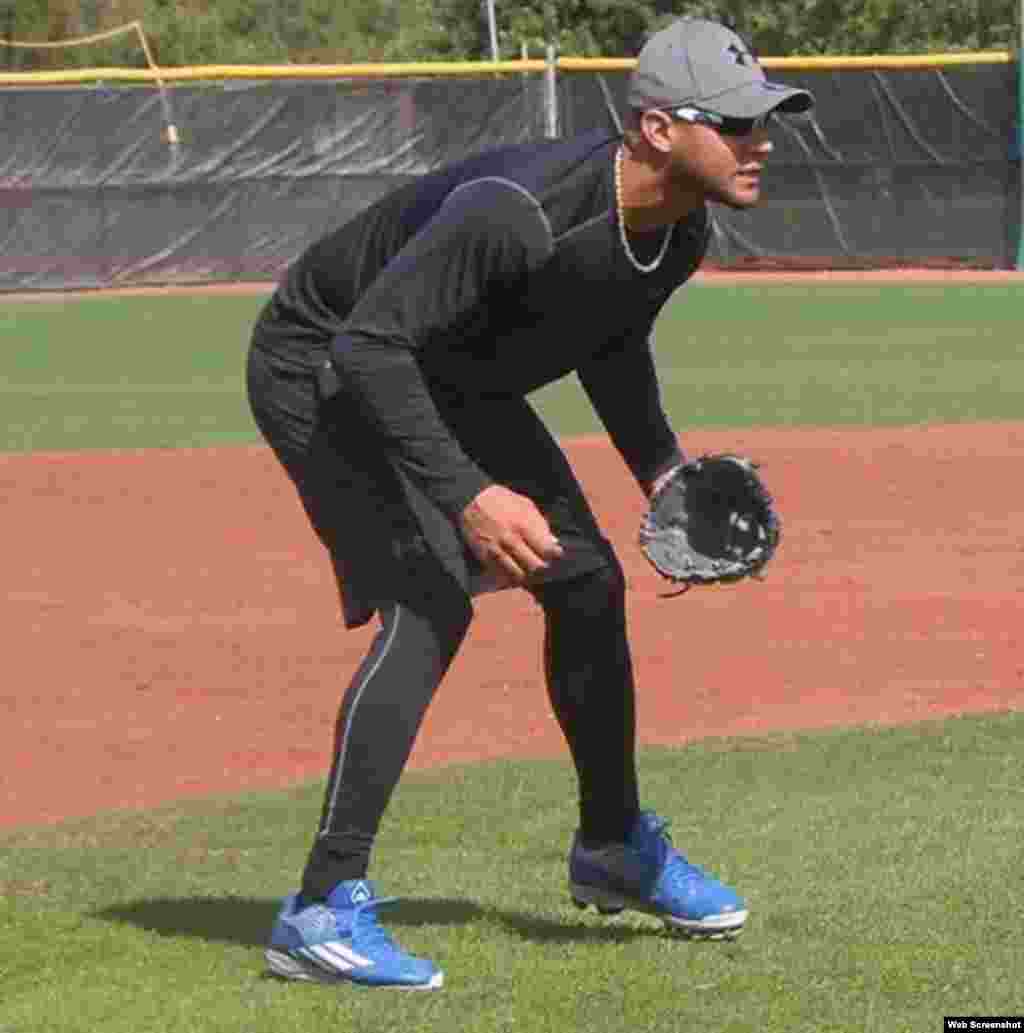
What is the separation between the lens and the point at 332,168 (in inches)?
1078

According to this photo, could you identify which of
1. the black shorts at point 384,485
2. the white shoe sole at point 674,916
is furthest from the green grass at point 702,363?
the black shorts at point 384,485

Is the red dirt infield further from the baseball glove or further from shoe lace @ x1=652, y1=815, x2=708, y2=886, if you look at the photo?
the baseball glove

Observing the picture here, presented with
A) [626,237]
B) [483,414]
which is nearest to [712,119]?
[626,237]

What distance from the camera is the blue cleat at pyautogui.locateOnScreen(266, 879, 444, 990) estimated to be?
434 centimetres

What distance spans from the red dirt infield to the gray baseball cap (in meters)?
3.27

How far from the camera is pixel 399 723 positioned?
4398 millimetres

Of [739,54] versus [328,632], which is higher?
[739,54]

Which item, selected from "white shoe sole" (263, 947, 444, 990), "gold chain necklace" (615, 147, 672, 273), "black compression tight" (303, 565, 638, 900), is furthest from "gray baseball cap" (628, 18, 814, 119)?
"white shoe sole" (263, 947, 444, 990)

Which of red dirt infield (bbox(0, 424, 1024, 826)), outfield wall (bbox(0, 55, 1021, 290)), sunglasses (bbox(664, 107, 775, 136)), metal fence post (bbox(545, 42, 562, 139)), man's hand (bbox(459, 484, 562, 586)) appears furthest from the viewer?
metal fence post (bbox(545, 42, 562, 139))

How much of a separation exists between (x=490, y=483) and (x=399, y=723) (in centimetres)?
45

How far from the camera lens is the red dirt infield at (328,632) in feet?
25.6

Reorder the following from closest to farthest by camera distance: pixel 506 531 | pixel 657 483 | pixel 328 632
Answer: pixel 506 531 < pixel 657 483 < pixel 328 632

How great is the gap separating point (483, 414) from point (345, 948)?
0.94 metres

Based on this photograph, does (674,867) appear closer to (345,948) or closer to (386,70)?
(345,948)
